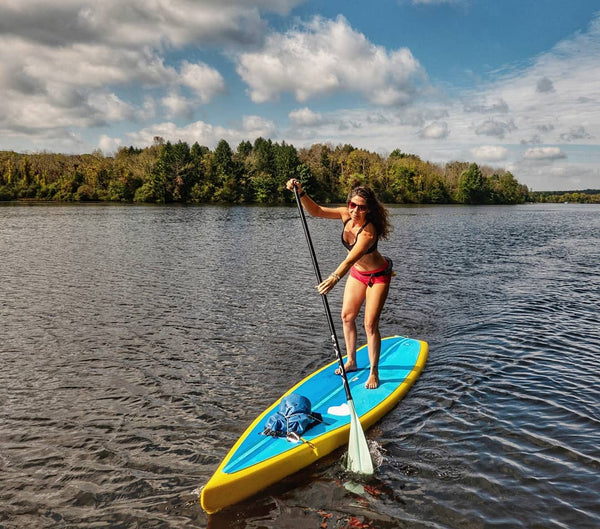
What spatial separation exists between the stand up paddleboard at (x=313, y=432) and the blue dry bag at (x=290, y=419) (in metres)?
0.10

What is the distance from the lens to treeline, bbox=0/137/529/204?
87.9 m

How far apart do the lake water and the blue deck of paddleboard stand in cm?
40

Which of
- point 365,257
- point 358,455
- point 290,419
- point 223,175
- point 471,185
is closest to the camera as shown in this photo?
point 358,455

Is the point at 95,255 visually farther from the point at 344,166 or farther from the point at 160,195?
the point at 344,166

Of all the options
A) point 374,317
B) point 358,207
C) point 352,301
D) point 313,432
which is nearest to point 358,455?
point 313,432

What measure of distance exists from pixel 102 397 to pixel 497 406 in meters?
6.80

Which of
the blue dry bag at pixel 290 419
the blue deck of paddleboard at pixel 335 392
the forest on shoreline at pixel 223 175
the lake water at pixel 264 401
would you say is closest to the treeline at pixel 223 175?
the forest on shoreline at pixel 223 175

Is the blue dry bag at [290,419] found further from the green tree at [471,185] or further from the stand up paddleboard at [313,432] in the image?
the green tree at [471,185]

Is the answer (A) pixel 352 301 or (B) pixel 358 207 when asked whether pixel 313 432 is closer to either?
(A) pixel 352 301

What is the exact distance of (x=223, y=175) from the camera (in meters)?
97.7

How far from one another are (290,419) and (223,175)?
315 ft

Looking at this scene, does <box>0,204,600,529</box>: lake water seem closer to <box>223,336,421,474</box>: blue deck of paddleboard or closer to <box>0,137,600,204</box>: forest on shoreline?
<box>223,336,421,474</box>: blue deck of paddleboard

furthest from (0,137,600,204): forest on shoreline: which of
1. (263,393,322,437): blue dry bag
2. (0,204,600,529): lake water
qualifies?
(263,393,322,437): blue dry bag

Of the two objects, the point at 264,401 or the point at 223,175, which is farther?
the point at 223,175
